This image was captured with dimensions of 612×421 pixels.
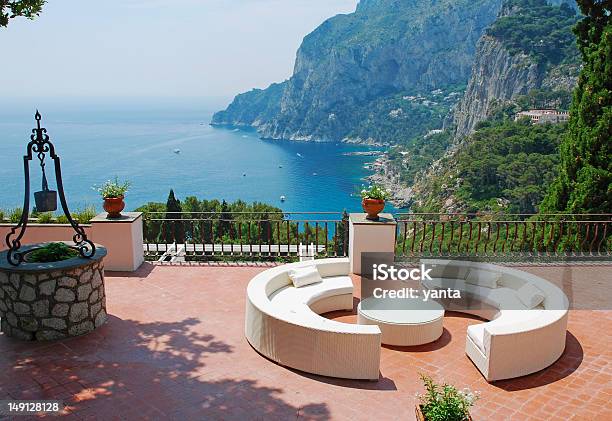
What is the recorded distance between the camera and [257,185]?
342ft

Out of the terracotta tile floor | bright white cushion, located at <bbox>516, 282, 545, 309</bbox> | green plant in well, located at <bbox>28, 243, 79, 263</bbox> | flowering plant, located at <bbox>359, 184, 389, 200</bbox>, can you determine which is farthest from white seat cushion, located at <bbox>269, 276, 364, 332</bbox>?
green plant in well, located at <bbox>28, 243, 79, 263</bbox>

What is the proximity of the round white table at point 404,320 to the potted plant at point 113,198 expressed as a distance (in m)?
4.31

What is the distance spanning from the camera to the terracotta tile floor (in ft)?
14.1

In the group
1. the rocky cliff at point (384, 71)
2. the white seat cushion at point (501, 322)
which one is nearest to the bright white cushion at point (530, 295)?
the white seat cushion at point (501, 322)

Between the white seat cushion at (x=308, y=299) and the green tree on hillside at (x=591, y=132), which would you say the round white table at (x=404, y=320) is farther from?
the green tree on hillside at (x=591, y=132)

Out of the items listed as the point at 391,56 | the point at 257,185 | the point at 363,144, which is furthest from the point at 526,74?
the point at 391,56

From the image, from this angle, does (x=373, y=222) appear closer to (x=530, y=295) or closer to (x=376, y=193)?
(x=376, y=193)

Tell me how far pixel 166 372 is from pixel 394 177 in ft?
356

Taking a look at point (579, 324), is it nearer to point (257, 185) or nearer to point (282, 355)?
point (282, 355)

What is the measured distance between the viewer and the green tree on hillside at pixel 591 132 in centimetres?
1076

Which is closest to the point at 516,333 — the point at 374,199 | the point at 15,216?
the point at 374,199

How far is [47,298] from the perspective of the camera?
540 cm

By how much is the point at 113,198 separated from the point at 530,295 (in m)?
6.03

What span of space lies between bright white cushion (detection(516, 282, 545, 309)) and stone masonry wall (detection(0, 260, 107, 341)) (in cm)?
495
